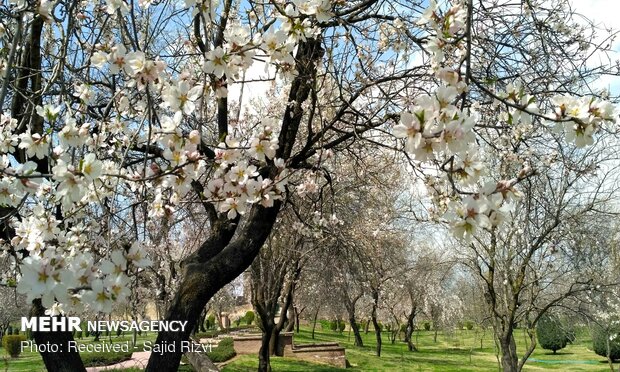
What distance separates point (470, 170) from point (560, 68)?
10.2ft

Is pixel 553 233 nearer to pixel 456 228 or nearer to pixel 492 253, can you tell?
pixel 492 253

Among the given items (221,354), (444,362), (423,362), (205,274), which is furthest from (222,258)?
(444,362)

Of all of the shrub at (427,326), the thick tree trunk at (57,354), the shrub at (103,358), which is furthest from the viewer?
the shrub at (427,326)

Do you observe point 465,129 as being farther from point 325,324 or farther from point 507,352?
point 325,324

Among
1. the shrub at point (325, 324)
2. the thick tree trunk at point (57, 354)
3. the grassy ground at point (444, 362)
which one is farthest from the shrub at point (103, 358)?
the shrub at point (325, 324)

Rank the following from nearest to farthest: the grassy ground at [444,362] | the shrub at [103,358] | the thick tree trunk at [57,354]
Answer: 1. the thick tree trunk at [57,354]
2. the shrub at [103,358]
3. the grassy ground at [444,362]

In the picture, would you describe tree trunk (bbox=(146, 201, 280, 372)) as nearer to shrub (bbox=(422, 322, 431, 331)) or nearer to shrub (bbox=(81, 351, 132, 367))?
shrub (bbox=(81, 351, 132, 367))

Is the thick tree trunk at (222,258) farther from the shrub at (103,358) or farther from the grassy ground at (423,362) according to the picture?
the shrub at (103,358)

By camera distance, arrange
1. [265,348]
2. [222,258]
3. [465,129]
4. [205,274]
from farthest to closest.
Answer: [265,348] → [222,258] → [205,274] → [465,129]

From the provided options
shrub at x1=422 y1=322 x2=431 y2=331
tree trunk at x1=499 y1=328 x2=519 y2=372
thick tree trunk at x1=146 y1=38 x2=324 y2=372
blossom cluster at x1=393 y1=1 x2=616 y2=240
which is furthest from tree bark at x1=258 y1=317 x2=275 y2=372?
shrub at x1=422 y1=322 x2=431 y2=331

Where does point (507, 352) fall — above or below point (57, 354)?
below

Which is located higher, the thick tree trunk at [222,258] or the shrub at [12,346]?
the thick tree trunk at [222,258]

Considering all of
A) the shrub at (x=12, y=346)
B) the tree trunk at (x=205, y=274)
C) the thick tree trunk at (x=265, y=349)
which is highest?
the tree trunk at (x=205, y=274)

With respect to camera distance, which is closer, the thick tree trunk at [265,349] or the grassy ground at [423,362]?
the thick tree trunk at [265,349]
